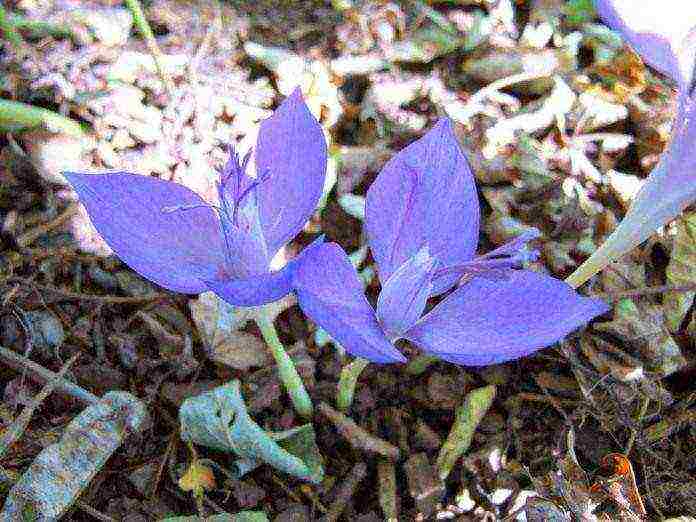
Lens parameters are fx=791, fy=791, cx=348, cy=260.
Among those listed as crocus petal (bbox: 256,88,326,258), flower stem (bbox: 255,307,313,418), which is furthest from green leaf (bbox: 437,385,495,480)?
crocus petal (bbox: 256,88,326,258)

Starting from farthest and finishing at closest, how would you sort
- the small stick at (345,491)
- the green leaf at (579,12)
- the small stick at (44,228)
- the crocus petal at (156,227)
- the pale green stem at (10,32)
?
1. the green leaf at (579,12)
2. the pale green stem at (10,32)
3. the small stick at (44,228)
4. the small stick at (345,491)
5. the crocus petal at (156,227)

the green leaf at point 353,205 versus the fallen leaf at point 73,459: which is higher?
the green leaf at point 353,205

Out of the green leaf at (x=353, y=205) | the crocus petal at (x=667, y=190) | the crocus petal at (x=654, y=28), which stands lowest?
the green leaf at (x=353, y=205)

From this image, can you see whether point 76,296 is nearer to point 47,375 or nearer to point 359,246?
point 47,375

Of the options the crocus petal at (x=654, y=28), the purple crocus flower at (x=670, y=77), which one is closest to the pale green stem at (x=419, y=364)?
the purple crocus flower at (x=670, y=77)

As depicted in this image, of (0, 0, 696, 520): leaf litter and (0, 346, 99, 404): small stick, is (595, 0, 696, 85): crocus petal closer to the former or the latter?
(0, 0, 696, 520): leaf litter

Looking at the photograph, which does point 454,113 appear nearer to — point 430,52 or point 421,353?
point 430,52

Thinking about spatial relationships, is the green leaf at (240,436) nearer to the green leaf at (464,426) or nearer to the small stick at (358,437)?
the small stick at (358,437)
